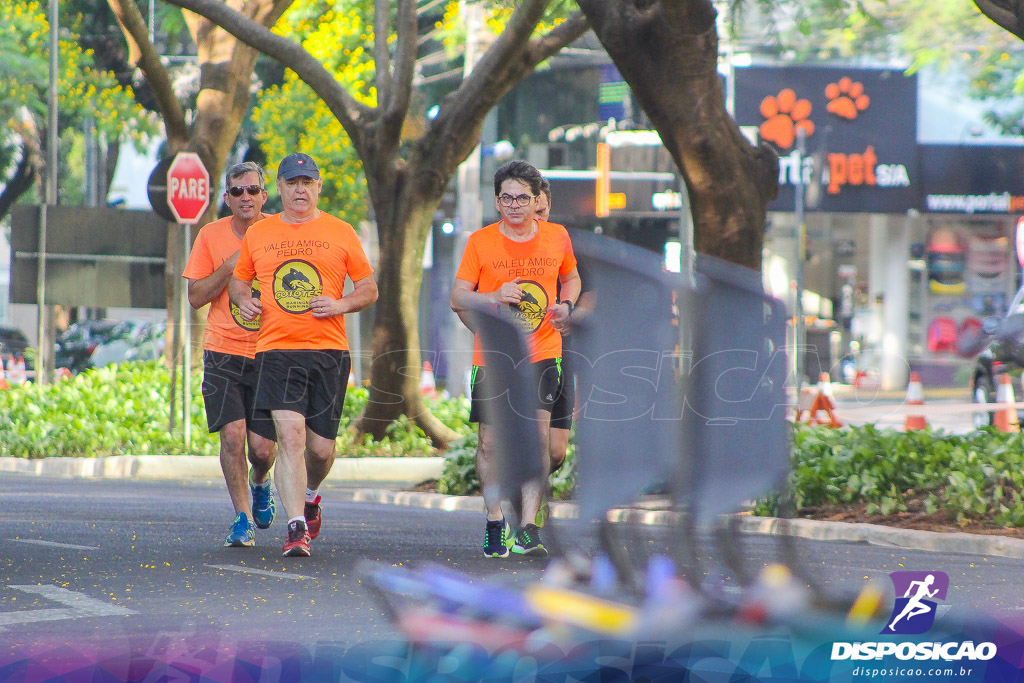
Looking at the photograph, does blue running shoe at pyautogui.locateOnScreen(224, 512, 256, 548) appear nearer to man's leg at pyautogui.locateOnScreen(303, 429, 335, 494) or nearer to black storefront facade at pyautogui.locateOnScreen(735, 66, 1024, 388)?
man's leg at pyautogui.locateOnScreen(303, 429, 335, 494)

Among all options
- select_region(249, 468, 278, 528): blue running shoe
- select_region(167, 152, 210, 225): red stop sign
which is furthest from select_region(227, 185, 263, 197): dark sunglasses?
select_region(167, 152, 210, 225): red stop sign

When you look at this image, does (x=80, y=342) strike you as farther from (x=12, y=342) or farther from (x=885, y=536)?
(x=885, y=536)

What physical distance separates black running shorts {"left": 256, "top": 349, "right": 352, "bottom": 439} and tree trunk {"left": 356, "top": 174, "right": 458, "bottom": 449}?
6.71 m

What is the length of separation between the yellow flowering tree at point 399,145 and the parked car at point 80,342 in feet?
59.7

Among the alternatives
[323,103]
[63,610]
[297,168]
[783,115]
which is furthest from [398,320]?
[783,115]

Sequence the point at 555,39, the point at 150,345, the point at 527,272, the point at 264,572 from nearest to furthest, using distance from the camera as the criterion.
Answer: the point at 264,572, the point at 527,272, the point at 555,39, the point at 150,345

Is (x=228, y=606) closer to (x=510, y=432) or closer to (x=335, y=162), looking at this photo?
(x=510, y=432)

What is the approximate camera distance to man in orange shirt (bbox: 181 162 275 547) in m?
7.87

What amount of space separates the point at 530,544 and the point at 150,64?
1062 centimetres

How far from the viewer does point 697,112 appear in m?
9.89

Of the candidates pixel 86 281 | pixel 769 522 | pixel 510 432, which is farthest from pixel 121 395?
pixel 510 432

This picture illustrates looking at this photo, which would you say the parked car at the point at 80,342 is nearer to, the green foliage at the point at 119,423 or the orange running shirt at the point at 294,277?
the green foliage at the point at 119,423

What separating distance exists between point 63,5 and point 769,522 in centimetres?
2128

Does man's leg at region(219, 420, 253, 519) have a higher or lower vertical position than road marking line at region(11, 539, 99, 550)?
higher
